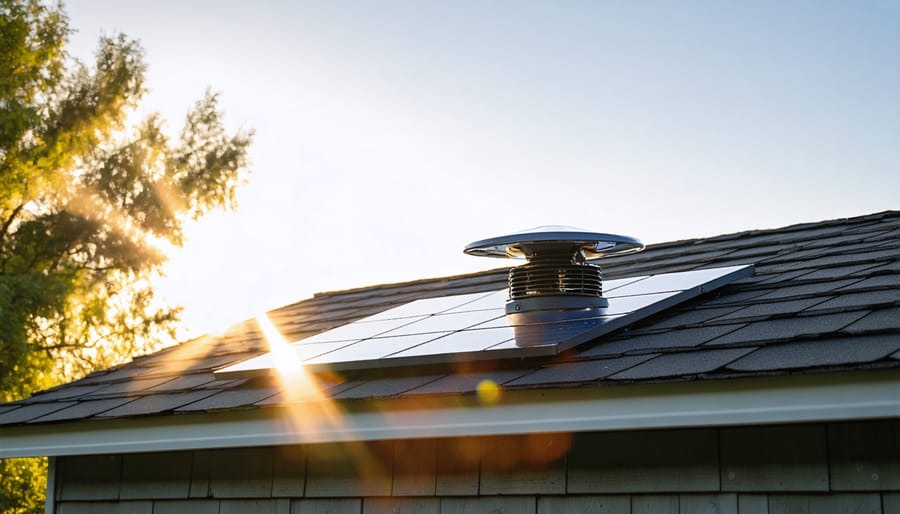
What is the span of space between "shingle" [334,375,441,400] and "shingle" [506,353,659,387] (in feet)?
1.86

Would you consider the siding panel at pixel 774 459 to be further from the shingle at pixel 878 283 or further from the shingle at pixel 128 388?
the shingle at pixel 128 388

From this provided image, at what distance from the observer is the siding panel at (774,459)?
3488mm

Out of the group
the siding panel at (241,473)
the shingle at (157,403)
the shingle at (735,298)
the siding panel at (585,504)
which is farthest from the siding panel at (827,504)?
the shingle at (157,403)

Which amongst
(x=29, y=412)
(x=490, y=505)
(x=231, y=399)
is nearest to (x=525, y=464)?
(x=490, y=505)

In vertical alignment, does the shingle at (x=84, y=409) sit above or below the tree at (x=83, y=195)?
below

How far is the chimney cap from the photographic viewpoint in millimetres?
5066

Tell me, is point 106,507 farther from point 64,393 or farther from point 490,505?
point 490,505

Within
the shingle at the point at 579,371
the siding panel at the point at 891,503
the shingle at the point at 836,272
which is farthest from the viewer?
the shingle at the point at 836,272

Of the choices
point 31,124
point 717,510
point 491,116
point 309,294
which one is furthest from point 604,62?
point 31,124

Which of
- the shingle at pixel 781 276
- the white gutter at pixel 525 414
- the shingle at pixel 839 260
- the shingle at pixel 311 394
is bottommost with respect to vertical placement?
the white gutter at pixel 525 414

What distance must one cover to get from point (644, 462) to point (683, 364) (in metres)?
0.45

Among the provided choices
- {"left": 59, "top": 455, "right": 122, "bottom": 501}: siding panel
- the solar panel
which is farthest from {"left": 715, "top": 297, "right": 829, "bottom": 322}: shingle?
{"left": 59, "top": 455, "right": 122, "bottom": 501}: siding panel

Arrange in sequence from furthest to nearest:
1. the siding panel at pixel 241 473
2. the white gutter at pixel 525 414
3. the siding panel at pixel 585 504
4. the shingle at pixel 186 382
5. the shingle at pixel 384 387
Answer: the shingle at pixel 186 382, the siding panel at pixel 241 473, the shingle at pixel 384 387, the siding panel at pixel 585 504, the white gutter at pixel 525 414

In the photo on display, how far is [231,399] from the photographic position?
16.9 feet
